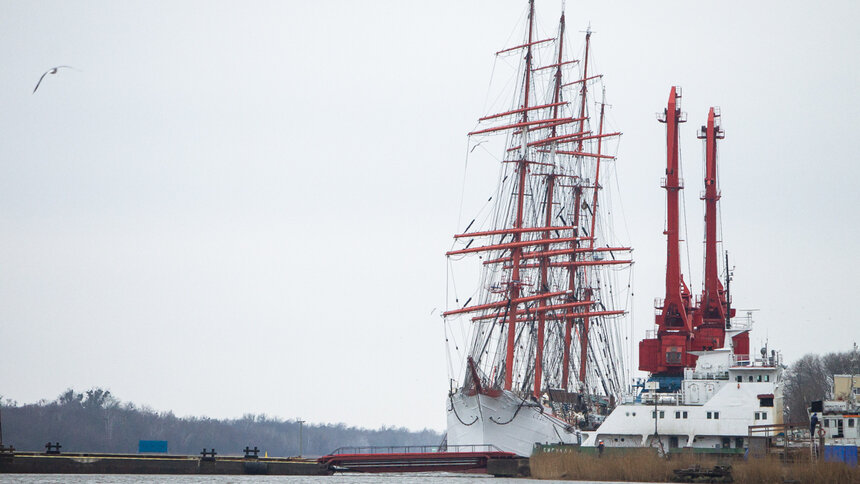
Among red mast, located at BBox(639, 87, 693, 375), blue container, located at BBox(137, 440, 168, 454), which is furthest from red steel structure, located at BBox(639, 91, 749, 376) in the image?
blue container, located at BBox(137, 440, 168, 454)

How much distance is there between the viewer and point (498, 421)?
98.2 meters

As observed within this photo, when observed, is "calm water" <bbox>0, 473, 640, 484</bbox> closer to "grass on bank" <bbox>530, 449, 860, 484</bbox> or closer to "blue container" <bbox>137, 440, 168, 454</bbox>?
"grass on bank" <bbox>530, 449, 860, 484</bbox>

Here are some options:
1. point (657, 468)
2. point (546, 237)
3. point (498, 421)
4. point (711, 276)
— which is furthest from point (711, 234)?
point (657, 468)

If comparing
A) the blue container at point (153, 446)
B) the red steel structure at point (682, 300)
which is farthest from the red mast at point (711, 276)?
the blue container at point (153, 446)

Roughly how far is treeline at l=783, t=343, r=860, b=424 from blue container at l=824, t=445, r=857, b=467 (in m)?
56.9

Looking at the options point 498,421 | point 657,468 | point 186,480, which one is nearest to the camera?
point 657,468

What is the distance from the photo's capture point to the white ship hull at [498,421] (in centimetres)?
9812

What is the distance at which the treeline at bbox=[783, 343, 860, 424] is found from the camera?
5714 inches

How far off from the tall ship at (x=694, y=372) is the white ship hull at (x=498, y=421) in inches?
187

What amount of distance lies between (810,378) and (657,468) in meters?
88.6

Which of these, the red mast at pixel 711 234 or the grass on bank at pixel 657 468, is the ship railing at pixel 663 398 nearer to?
the grass on bank at pixel 657 468

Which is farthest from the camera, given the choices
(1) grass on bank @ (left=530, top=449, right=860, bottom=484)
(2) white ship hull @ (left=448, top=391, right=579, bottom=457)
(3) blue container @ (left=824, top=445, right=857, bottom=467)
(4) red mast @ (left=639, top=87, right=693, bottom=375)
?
(4) red mast @ (left=639, top=87, right=693, bottom=375)

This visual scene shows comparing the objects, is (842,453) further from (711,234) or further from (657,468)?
(711,234)

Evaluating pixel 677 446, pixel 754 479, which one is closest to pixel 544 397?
pixel 677 446
